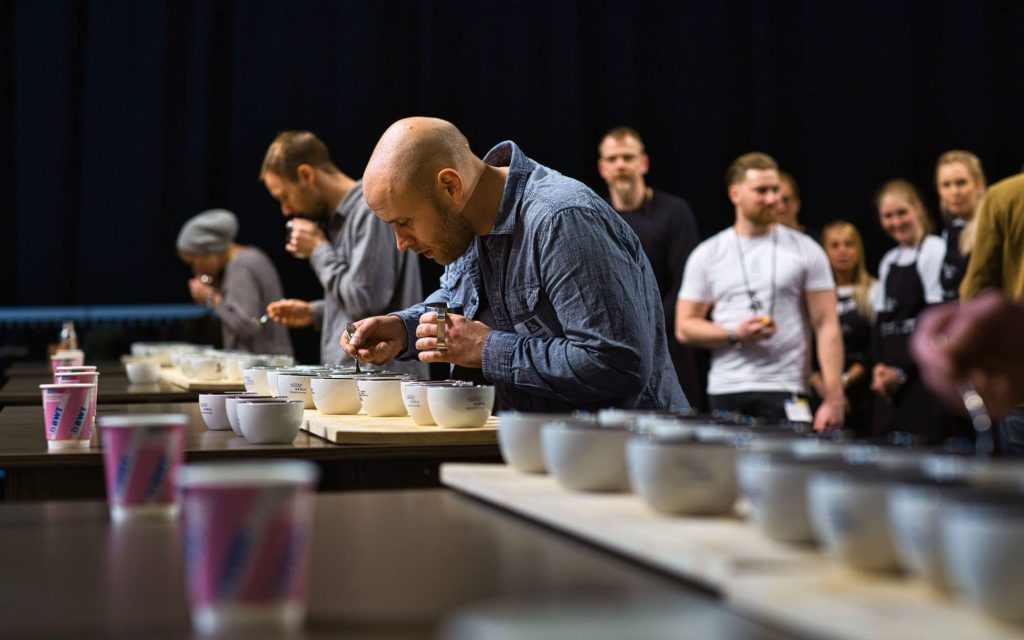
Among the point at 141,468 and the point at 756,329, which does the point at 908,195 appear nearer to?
the point at 756,329

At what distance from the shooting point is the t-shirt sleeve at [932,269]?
5.08m

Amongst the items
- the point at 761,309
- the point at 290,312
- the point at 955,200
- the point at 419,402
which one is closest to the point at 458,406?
the point at 419,402

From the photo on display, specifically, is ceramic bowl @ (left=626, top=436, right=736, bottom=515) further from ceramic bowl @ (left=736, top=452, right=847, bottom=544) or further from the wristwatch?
the wristwatch

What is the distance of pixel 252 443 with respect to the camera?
200cm

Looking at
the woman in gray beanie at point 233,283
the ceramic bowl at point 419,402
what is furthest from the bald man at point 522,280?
the woman in gray beanie at point 233,283

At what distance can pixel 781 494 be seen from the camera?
98 cm

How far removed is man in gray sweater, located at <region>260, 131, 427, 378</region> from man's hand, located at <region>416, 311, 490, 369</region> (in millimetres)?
1125

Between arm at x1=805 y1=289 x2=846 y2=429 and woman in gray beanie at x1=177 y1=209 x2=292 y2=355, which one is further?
woman in gray beanie at x1=177 y1=209 x2=292 y2=355

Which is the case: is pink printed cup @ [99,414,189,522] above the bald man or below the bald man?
below

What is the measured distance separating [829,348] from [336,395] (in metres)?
2.26

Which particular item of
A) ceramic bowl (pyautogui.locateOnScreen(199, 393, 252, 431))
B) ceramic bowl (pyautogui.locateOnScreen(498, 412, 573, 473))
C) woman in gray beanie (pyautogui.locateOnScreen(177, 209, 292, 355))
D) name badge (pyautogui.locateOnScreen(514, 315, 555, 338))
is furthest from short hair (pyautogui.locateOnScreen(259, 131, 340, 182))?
ceramic bowl (pyautogui.locateOnScreen(498, 412, 573, 473))

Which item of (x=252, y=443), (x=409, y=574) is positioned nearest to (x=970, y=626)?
(x=409, y=574)

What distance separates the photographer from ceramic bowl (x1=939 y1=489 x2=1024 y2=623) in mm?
753

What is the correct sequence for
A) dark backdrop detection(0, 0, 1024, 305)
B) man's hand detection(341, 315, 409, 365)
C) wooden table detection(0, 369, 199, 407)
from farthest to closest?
dark backdrop detection(0, 0, 1024, 305)
wooden table detection(0, 369, 199, 407)
man's hand detection(341, 315, 409, 365)
